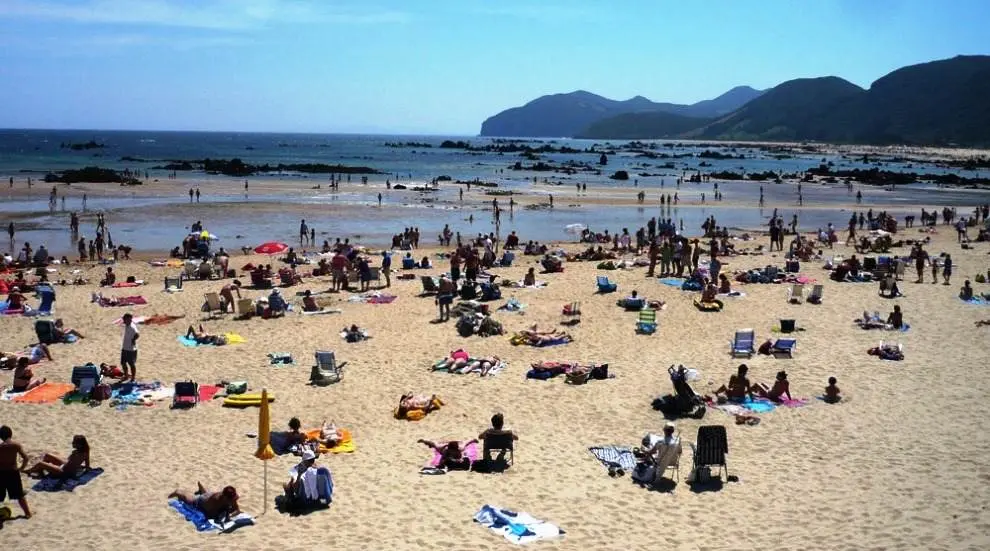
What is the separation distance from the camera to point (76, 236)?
3175 cm

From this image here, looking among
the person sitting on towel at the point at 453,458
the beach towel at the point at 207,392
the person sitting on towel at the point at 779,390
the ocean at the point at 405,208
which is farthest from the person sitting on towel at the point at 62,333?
the ocean at the point at 405,208

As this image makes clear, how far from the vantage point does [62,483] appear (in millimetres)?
8828

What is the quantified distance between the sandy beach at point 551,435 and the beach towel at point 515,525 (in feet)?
0.40

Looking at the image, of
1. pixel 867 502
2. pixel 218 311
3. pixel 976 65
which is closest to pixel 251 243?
pixel 218 311

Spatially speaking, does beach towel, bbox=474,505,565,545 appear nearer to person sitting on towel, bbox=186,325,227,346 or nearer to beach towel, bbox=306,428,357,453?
beach towel, bbox=306,428,357,453

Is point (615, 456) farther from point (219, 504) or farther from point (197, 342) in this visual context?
point (197, 342)

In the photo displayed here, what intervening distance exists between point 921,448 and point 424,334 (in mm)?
9211

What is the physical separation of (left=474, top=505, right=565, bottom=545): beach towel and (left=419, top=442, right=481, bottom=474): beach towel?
1.28 metres

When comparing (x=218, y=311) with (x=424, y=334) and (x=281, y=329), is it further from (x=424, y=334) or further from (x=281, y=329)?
(x=424, y=334)

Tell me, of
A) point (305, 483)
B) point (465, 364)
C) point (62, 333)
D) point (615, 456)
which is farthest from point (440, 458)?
point (62, 333)

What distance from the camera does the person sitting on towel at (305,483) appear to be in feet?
27.3

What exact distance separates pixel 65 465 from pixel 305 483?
2.93 metres

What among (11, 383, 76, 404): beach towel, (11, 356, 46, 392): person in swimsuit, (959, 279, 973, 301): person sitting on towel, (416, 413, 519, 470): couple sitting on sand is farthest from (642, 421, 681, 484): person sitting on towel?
(959, 279, 973, 301): person sitting on towel

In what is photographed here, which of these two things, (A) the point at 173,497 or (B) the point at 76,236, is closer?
(A) the point at 173,497
